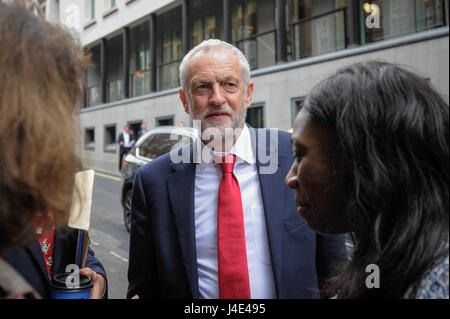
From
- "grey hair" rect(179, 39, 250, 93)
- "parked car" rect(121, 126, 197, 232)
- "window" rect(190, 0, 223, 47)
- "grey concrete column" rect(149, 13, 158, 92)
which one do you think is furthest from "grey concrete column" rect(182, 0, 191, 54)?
"grey hair" rect(179, 39, 250, 93)

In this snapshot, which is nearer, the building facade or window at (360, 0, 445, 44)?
window at (360, 0, 445, 44)

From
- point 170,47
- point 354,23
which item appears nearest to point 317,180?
point 354,23

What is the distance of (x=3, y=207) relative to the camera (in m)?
0.90

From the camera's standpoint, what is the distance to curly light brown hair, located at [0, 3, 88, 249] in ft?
2.94

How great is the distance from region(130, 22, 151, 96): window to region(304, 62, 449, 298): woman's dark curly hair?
1904 cm

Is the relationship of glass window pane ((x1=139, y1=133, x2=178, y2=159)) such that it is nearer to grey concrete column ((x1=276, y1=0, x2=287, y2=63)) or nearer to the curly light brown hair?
the curly light brown hair

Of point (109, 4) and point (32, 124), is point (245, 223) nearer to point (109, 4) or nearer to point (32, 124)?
point (32, 124)

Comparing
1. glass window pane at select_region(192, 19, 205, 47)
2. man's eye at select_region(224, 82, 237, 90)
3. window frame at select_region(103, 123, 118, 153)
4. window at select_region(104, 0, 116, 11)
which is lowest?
man's eye at select_region(224, 82, 237, 90)

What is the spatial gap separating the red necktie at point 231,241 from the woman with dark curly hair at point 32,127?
2.89 feet

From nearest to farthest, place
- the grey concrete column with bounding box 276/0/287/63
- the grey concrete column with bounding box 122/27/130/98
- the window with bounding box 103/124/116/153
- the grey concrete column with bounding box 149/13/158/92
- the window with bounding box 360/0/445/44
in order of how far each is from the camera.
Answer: the window with bounding box 360/0/445/44
the grey concrete column with bounding box 276/0/287/63
the grey concrete column with bounding box 149/13/158/92
the grey concrete column with bounding box 122/27/130/98
the window with bounding box 103/124/116/153

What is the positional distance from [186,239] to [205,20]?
16.3m

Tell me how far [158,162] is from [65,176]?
1.10 m

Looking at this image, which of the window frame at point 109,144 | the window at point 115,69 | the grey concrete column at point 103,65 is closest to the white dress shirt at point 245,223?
the window frame at point 109,144

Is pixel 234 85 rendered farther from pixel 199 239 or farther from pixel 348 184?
pixel 348 184
